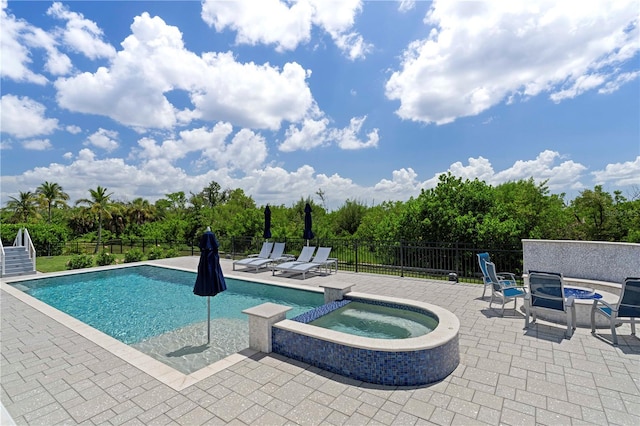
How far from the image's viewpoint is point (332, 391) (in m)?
3.26

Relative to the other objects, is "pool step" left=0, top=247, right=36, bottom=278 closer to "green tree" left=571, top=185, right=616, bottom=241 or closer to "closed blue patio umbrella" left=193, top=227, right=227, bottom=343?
"closed blue patio umbrella" left=193, top=227, right=227, bottom=343

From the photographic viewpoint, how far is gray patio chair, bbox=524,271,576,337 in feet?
15.7

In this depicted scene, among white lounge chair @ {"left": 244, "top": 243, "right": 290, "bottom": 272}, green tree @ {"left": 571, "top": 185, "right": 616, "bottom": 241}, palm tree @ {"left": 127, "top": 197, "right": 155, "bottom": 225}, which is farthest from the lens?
palm tree @ {"left": 127, "top": 197, "right": 155, "bottom": 225}

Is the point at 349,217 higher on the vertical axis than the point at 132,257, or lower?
higher

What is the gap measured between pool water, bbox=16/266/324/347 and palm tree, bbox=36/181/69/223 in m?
28.8

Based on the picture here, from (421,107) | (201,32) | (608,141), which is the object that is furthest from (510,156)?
(201,32)

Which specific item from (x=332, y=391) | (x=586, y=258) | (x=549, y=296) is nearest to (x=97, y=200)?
(x=332, y=391)

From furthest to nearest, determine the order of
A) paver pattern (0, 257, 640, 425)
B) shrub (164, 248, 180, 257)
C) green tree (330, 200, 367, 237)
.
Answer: green tree (330, 200, 367, 237) < shrub (164, 248, 180, 257) < paver pattern (0, 257, 640, 425)

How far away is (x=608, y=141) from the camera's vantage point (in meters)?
11.2

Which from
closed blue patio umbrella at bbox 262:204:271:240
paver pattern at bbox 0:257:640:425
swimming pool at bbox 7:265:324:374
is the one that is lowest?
swimming pool at bbox 7:265:324:374

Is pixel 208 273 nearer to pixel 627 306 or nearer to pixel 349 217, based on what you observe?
pixel 627 306

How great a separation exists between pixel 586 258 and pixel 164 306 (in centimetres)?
1079

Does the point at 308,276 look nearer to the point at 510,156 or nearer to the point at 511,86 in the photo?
the point at 511,86

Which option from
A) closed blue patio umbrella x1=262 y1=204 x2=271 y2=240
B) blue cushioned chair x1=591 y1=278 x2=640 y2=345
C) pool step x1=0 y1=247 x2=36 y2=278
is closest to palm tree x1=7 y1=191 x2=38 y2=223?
pool step x1=0 y1=247 x2=36 y2=278
